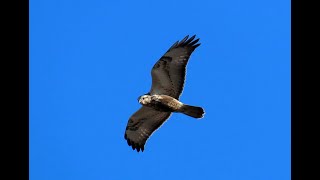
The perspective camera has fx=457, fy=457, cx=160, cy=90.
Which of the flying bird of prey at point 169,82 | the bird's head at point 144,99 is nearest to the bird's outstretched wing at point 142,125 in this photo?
the flying bird of prey at point 169,82

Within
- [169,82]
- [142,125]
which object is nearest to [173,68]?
[169,82]

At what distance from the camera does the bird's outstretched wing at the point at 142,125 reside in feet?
30.9

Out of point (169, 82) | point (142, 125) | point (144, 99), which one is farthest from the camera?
point (142, 125)

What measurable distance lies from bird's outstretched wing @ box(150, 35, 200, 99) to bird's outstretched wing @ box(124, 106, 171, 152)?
1.93ft

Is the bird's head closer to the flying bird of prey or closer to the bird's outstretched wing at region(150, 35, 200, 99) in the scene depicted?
the flying bird of prey

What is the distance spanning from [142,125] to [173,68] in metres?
1.53

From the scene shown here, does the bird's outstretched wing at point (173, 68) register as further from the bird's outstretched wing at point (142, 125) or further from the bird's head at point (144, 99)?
the bird's outstretched wing at point (142, 125)

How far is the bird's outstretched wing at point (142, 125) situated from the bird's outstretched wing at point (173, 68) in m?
0.59

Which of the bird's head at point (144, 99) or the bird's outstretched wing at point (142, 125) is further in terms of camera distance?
the bird's outstretched wing at point (142, 125)

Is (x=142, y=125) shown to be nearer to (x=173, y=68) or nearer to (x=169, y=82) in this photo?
(x=169, y=82)

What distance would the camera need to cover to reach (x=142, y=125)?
973 cm

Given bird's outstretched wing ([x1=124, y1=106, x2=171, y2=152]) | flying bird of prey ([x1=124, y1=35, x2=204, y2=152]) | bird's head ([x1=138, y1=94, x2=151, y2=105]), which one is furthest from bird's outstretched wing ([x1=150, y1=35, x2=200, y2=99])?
bird's outstretched wing ([x1=124, y1=106, x2=171, y2=152])

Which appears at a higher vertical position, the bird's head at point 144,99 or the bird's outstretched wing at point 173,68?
the bird's outstretched wing at point 173,68
